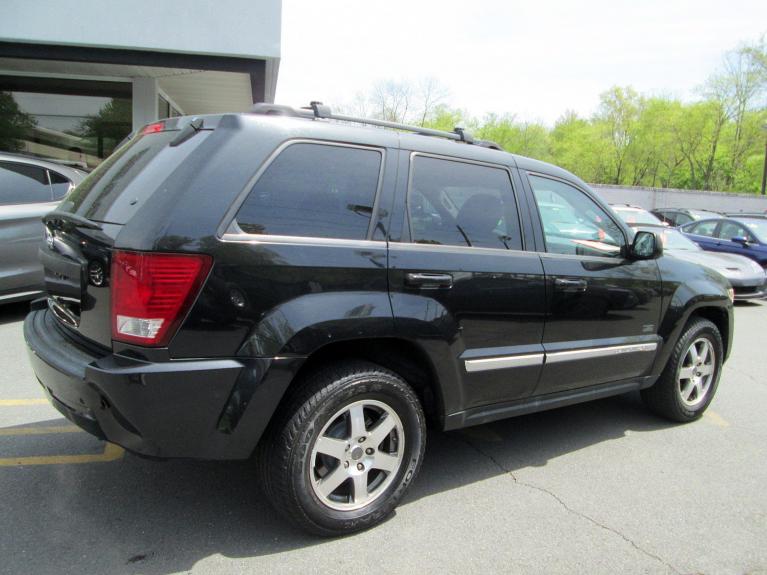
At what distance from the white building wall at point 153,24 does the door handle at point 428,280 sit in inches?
→ 351

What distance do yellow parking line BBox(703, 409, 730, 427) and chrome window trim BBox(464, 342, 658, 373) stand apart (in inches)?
42.5

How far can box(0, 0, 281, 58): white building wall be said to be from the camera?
1024cm

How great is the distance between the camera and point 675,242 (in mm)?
11281

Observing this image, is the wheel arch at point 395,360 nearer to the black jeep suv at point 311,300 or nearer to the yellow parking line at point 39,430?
the black jeep suv at point 311,300

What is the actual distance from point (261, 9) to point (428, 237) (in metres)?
9.16

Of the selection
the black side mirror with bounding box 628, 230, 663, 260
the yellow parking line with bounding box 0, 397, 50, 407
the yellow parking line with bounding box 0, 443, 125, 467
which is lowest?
the yellow parking line with bounding box 0, 397, 50, 407

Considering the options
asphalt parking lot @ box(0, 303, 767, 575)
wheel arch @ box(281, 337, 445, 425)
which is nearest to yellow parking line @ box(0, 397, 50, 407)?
asphalt parking lot @ box(0, 303, 767, 575)

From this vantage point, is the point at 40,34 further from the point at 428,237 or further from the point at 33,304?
the point at 428,237

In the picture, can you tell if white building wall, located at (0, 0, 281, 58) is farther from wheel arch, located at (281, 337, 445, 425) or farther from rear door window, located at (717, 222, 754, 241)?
rear door window, located at (717, 222, 754, 241)

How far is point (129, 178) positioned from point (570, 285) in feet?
7.89

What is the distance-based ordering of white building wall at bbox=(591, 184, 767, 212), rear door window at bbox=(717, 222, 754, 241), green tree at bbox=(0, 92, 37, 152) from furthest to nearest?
1. white building wall at bbox=(591, 184, 767, 212)
2. green tree at bbox=(0, 92, 37, 152)
3. rear door window at bbox=(717, 222, 754, 241)

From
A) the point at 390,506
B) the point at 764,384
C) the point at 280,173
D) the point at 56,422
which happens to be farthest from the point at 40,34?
the point at 764,384

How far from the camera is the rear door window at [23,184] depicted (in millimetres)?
6309

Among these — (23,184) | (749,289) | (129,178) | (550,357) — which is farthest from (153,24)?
(749,289)
